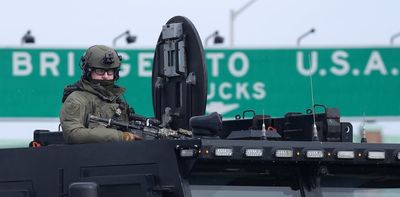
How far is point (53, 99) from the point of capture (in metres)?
28.4

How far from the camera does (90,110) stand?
9188 mm

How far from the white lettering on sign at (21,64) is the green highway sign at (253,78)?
0.02 meters

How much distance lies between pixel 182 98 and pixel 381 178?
81.9 inches

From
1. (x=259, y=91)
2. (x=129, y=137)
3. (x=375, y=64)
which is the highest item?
(x=375, y=64)

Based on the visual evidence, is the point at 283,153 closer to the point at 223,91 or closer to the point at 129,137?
the point at 129,137

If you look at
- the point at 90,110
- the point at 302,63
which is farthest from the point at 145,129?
the point at 302,63

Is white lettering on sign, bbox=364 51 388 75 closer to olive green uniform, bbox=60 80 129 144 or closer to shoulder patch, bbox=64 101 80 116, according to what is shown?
olive green uniform, bbox=60 80 129 144

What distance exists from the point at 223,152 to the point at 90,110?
1.63 meters

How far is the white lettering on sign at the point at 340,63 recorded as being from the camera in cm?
2941

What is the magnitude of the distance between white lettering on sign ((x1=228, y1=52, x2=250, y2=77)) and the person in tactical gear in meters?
19.1

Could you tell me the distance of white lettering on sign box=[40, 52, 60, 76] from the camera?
93.8ft

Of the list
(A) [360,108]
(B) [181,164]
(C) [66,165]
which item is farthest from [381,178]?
(A) [360,108]

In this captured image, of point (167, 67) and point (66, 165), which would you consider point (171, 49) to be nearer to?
point (167, 67)

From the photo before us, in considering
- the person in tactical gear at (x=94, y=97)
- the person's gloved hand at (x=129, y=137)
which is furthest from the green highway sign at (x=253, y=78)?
the person's gloved hand at (x=129, y=137)
